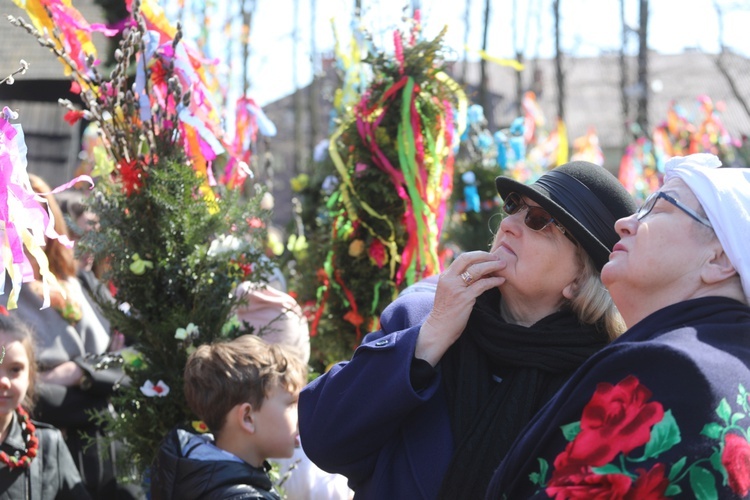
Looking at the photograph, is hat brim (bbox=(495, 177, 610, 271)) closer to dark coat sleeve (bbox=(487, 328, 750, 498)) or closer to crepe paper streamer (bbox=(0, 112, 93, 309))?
dark coat sleeve (bbox=(487, 328, 750, 498))

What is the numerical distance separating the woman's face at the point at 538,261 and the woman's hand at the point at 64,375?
2.38 meters

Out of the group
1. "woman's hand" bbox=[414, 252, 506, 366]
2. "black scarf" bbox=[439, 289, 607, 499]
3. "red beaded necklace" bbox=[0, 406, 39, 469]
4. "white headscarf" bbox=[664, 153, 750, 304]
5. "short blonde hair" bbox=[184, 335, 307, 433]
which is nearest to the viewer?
"white headscarf" bbox=[664, 153, 750, 304]

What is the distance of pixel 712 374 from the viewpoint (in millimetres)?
1694

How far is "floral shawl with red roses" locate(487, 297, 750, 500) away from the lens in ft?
5.44

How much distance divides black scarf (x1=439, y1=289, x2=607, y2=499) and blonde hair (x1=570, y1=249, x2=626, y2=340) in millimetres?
23

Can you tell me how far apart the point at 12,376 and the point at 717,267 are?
102 inches

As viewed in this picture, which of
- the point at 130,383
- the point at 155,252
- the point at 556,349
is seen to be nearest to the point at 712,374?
the point at 556,349

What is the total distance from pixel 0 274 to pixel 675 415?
146 centimetres

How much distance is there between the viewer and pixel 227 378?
3059 mm

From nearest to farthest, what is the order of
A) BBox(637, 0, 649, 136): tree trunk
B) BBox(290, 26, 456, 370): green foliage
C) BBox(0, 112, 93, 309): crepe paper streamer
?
BBox(0, 112, 93, 309): crepe paper streamer → BBox(290, 26, 456, 370): green foliage → BBox(637, 0, 649, 136): tree trunk

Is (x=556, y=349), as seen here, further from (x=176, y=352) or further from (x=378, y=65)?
(x=378, y=65)

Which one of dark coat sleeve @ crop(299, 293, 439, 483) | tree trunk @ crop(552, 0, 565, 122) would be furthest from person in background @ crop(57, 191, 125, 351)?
tree trunk @ crop(552, 0, 565, 122)

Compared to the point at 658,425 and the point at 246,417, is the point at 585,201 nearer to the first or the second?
the point at 658,425

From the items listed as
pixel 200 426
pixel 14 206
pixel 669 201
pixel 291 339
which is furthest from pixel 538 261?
pixel 291 339
